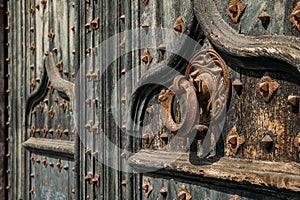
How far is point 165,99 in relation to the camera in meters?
1.72

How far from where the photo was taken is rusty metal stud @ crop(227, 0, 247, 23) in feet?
4.70

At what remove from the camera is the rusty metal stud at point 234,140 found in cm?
144

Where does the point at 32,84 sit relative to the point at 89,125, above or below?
above

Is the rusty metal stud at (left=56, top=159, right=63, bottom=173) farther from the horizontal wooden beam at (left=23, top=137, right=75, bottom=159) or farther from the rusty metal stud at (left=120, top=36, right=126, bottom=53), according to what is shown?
the rusty metal stud at (left=120, top=36, right=126, bottom=53)

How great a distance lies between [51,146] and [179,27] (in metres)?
1.10

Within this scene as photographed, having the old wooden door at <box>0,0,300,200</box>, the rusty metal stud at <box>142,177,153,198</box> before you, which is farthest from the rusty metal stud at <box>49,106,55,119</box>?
the rusty metal stud at <box>142,177,153,198</box>

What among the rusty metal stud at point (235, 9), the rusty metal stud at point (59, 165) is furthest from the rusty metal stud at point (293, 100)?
the rusty metal stud at point (59, 165)

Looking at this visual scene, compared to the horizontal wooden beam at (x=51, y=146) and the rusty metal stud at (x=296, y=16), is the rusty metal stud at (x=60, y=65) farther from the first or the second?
the rusty metal stud at (x=296, y=16)

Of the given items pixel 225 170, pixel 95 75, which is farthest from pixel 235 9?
pixel 95 75

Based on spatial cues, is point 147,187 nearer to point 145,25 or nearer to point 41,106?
point 145,25

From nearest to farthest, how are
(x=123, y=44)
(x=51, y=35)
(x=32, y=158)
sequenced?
(x=123, y=44)
(x=51, y=35)
(x=32, y=158)

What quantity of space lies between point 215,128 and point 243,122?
0.11 meters

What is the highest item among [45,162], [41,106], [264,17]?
[264,17]

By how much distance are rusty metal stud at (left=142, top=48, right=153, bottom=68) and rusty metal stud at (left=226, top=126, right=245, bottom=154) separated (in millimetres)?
424
